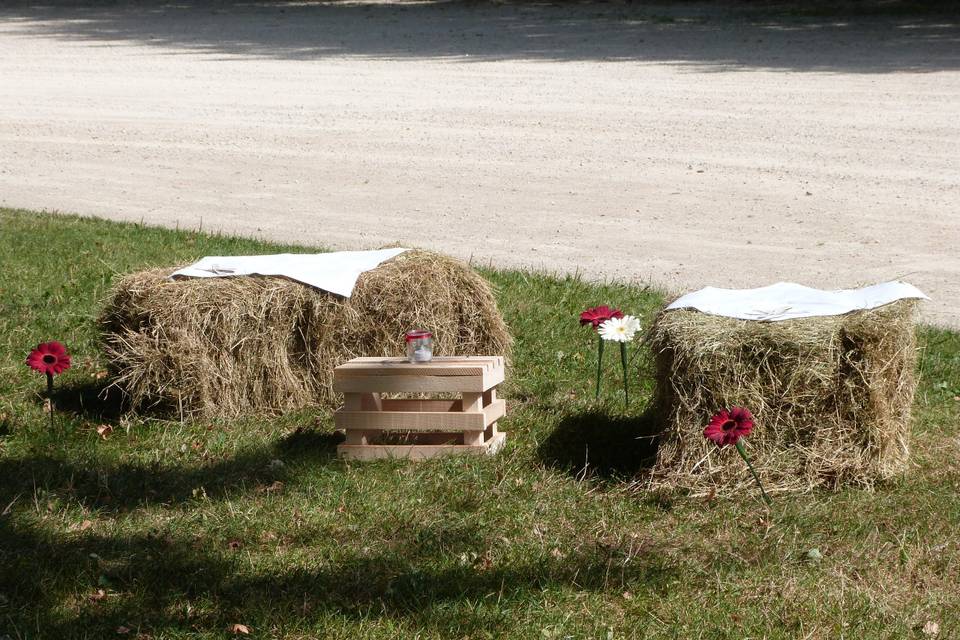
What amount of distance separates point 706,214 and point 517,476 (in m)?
5.67

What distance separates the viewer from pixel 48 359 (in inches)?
200

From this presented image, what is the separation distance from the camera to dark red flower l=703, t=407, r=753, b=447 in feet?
13.4

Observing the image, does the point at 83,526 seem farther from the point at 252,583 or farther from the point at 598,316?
the point at 598,316

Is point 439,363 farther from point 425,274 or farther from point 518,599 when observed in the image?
point 518,599

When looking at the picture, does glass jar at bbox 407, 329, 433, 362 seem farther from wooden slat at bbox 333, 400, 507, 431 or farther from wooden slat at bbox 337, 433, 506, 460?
wooden slat at bbox 337, 433, 506, 460

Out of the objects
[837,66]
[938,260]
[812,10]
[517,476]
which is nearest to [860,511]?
[517,476]

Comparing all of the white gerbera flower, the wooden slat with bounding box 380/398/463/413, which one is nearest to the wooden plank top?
the wooden slat with bounding box 380/398/463/413

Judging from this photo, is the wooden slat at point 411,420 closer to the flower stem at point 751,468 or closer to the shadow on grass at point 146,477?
the shadow on grass at point 146,477

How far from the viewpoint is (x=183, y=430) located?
528 cm

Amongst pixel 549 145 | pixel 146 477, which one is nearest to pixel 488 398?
pixel 146 477

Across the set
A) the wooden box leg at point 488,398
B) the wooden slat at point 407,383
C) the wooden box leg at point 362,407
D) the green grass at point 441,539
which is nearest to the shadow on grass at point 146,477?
the green grass at point 441,539

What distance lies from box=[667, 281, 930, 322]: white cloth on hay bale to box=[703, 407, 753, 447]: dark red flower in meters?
0.55

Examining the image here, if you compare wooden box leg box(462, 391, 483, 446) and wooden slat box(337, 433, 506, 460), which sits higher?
wooden box leg box(462, 391, 483, 446)

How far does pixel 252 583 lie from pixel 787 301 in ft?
8.15
